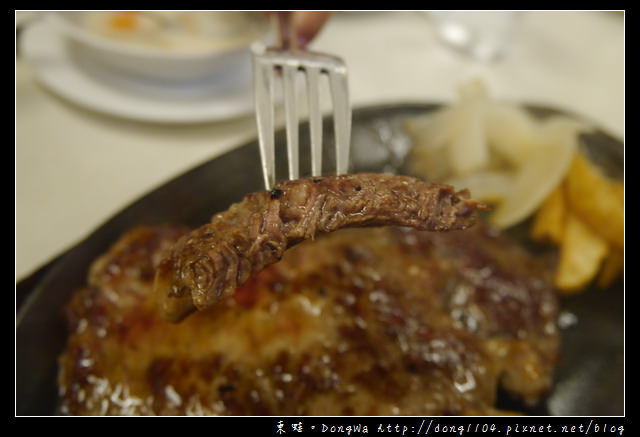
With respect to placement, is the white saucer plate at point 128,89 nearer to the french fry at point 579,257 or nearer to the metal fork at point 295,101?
the metal fork at point 295,101

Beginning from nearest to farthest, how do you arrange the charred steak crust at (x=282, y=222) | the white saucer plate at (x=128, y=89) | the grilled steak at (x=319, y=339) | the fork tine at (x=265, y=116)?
the charred steak crust at (x=282, y=222)
the fork tine at (x=265, y=116)
the grilled steak at (x=319, y=339)
the white saucer plate at (x=128, y=89)

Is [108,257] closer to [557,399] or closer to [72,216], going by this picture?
[72,216]

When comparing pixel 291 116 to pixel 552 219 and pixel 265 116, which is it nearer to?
pixel 265 116

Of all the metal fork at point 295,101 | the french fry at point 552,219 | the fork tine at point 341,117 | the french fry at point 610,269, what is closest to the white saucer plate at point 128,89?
the metal fork at point 295,101

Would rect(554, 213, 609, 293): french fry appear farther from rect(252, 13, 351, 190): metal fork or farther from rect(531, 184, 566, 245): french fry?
rect(252, 13, 351, 190): metal fork

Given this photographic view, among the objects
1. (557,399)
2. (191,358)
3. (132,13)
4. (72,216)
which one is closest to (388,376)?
(191,358)

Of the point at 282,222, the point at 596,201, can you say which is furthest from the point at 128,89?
the point at 596,201
